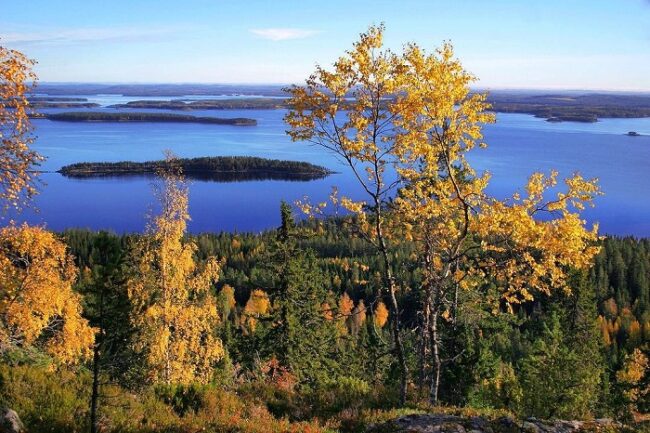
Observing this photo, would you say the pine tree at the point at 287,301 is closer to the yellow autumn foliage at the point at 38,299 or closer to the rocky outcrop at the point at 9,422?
the yellow autumn foliage at the point at 38,299

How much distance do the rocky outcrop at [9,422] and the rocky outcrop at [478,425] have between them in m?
7.36

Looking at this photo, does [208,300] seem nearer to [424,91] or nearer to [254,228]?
[424,91]

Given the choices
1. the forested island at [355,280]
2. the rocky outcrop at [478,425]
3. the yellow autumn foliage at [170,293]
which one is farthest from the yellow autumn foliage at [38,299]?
the rocky outcrop at [478,425]

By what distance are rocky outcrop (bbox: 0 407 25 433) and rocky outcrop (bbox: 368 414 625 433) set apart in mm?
7356

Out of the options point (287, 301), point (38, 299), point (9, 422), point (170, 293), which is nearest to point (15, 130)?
point (9, 422)

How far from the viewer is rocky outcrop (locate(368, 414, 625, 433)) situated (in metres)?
11.0

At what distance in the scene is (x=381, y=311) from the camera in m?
113

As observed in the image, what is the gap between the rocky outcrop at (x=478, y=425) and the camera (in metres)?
11.0

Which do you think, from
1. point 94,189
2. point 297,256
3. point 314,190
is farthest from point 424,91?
point 94,189

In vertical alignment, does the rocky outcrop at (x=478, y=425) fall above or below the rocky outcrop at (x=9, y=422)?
below

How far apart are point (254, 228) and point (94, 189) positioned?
60888 millimetres

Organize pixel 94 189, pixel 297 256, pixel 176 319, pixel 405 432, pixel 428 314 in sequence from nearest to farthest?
pixel 405 432
pixel 428 314
pixel 176 319
pixel 297 256
pixel 94 189

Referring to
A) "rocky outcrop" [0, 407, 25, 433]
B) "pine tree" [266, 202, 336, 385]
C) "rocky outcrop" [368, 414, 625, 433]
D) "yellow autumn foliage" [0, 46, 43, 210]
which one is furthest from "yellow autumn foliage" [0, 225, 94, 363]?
"pine tree" [266, 202, 336, 385]

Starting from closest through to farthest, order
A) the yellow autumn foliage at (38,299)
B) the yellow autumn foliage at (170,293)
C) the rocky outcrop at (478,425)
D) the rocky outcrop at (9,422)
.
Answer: the rocky outcrop at (9,422) < the rocky outcrop at (478,425) < the yellow autumn foliage at (38,299) < the yellow autumn foliage at (170,293)
